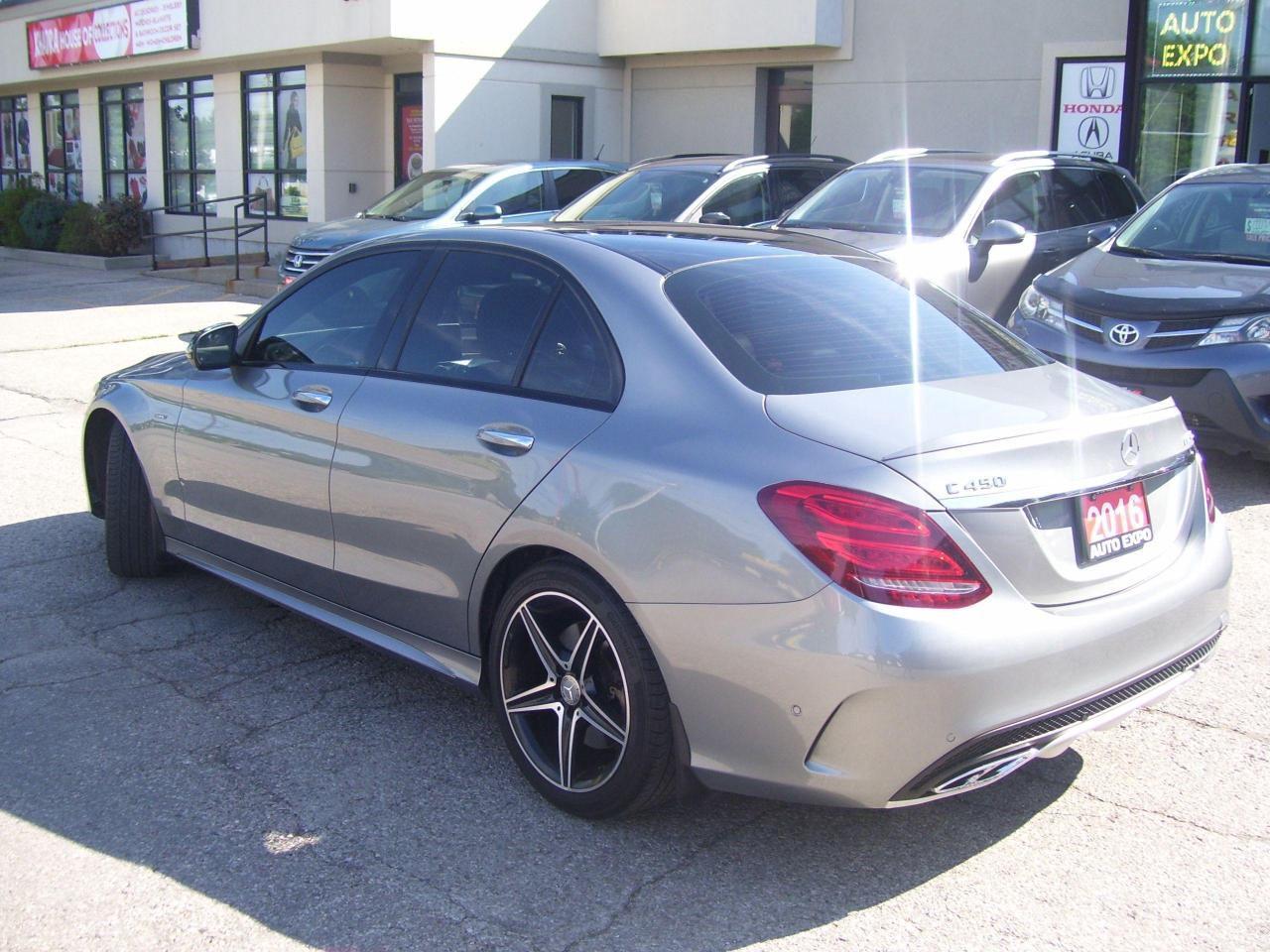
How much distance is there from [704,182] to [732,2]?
648cm

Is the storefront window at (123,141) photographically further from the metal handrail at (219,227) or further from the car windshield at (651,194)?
the car windshield at (651,194)

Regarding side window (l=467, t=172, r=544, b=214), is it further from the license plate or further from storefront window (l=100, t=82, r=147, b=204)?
storefront window (l=100, t=82, r=147, b=204)

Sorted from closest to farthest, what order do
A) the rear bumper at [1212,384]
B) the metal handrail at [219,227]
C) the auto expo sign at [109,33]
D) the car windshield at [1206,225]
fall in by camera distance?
1. the rear bumper at [1212,384]
2. the car windshield at [1206,225]
3. the metal handrail at [219,227]
4. the auto expo sign at [109,33]

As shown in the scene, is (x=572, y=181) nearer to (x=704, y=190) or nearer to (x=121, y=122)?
(x=704, y=190)

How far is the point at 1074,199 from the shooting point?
1071 cm

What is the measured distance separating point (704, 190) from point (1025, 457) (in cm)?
882

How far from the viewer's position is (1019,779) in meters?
4.04

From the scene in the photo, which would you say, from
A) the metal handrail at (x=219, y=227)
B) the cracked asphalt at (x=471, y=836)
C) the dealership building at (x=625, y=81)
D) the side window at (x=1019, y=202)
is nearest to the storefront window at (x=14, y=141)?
the dealership building at (x=625, y=81)

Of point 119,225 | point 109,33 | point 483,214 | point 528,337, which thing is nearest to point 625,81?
point 483,214

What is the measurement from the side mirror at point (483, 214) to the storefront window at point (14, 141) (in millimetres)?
19143

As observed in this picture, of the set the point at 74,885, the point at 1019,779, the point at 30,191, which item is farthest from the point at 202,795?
the point at 30,191

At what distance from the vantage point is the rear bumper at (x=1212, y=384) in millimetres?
7059

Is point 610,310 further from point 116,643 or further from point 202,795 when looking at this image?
point 116,643

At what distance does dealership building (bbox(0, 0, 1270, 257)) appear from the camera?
14664 mm
